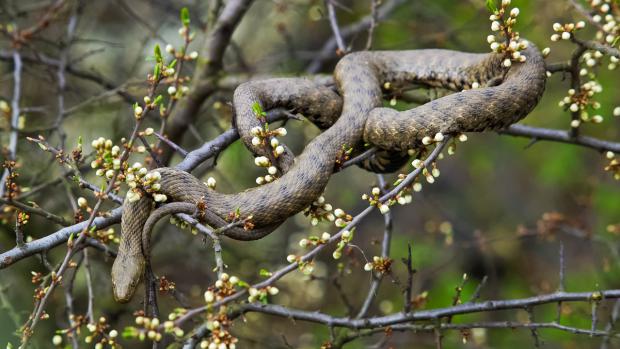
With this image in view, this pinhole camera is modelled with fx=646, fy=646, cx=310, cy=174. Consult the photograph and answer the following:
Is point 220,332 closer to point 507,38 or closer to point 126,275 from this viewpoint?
point 126,275

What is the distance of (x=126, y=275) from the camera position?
3.81 metres

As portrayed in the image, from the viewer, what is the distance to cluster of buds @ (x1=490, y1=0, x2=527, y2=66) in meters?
3.88

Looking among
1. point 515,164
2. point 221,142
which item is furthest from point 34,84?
point 515,164

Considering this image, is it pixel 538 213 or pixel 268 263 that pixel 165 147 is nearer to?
pixel 268 263

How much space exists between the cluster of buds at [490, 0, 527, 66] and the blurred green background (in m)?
1.66

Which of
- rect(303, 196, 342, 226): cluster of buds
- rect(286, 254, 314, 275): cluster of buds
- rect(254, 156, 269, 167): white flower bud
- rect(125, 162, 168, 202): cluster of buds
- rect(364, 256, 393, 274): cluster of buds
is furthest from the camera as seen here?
rect(303, 196, 342, 226): cluster of buds

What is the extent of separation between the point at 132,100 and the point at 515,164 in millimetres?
7529

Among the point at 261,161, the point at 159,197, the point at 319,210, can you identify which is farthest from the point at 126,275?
the point at 319,210

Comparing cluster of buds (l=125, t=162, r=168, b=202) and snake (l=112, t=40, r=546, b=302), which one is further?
snake (l=112, t=40, r=546, b=302)

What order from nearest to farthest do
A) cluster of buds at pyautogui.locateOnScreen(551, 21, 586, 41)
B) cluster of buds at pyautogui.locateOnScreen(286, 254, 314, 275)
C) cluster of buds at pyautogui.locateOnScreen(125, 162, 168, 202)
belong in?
1. cluster of buds at pyautogui.locateOnScreen(286, 254, 314, 275)
2. cluster of buds at pyautogui.locateOnScreen(125, 162, 168, 202)
3. cluster of buds at pyautogui.locateOnScreen(551, 21, 586, 41)

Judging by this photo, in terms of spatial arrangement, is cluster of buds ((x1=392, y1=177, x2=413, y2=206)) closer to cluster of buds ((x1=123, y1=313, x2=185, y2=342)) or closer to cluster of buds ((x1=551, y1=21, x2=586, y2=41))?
cluster of buds ((x1=123, y1=313, x2=185, y2=342))

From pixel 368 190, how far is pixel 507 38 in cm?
665

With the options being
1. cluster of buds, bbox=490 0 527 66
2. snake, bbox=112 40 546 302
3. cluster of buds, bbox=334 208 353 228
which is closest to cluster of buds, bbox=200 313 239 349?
snake, bbox=112 40 546 302

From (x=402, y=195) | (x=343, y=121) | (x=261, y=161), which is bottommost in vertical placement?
(x=402, y=195)
